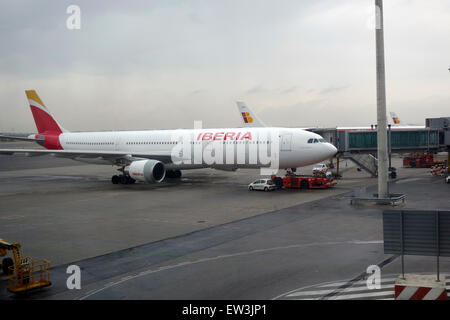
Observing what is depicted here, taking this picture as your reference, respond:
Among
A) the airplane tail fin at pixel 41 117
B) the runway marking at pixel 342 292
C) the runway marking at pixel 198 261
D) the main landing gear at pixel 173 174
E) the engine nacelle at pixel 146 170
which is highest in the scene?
the airplane tail fin at pixel 41 117

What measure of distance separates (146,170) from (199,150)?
186 inches

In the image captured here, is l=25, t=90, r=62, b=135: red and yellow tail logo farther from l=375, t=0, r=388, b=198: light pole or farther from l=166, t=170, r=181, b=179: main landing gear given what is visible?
l=375, t=0, r=388, b=198: light pole

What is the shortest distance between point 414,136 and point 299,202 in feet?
67.4

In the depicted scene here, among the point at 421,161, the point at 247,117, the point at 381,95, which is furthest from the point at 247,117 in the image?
the point at 381,95

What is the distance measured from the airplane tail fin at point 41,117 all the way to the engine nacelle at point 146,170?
17.5 meters

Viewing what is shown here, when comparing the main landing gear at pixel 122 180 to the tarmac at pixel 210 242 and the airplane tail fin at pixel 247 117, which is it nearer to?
the tarmac at pixel 210 242

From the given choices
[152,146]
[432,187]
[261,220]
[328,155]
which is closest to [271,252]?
[261,220]

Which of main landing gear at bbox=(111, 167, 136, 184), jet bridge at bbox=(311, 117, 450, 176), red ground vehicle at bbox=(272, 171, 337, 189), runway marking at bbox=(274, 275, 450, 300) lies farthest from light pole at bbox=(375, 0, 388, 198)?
main landing gear at bbox=(111, 167, 136, 184)

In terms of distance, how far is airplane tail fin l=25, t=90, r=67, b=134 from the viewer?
→ 46.0 metres

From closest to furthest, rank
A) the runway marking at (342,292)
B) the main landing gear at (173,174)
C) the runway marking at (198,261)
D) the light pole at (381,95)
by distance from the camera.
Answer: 1. the runway marking at (342,292)
2. the runway marking at (198,261)
3. the light pole at (381,95)
4. the main landing gear at (173,174)

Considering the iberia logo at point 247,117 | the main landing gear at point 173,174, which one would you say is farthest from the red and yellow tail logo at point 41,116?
the iberia logo at point 247,117

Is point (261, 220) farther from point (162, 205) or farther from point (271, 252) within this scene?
point (162, 205)

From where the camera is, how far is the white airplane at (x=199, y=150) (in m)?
32.3

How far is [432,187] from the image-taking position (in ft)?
106
